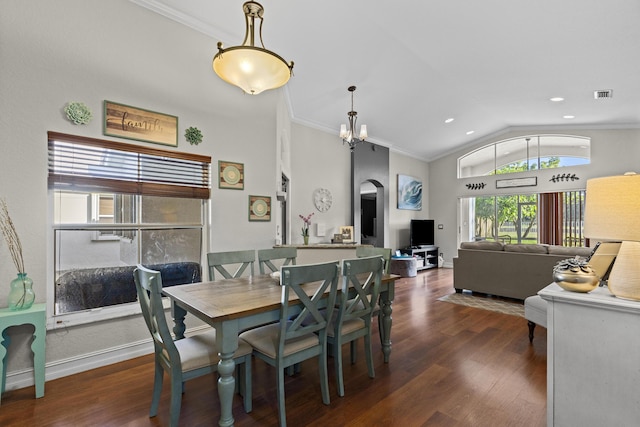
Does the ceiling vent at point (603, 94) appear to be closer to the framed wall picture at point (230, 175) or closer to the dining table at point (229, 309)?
the dining table at point (229, 309)

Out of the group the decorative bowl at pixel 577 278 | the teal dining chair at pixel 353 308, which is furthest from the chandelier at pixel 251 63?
the decorative bowl at pixel 577 278

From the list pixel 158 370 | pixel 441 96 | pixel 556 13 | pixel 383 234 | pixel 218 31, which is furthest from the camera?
pixel 383 234

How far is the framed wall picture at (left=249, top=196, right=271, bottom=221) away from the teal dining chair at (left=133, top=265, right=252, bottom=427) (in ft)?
5.74

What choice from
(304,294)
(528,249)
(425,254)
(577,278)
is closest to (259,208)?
(304,294)

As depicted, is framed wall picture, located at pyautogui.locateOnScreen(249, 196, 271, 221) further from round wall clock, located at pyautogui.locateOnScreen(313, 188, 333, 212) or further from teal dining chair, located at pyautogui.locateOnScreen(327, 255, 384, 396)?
round wall clock, located at pyautogui.locateOnScreen(313, 188, 333, 212)

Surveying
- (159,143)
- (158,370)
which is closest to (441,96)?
(159,143)

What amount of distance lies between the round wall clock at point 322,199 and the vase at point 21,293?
408 cm

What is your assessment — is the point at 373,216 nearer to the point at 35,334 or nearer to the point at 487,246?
the point at 487,246

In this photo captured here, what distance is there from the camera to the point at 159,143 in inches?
117

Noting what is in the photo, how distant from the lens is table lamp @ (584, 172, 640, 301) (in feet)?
4.41

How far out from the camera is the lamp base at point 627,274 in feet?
4.63

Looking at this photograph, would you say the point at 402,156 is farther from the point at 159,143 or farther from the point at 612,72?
the point at 159,143

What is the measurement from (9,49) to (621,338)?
4.28m

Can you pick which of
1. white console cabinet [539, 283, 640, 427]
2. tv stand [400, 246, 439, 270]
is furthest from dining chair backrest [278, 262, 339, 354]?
tv stand [400, 246, 439, 270]
